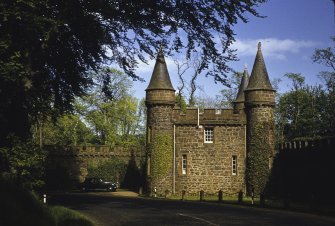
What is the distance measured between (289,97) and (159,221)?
5192cm

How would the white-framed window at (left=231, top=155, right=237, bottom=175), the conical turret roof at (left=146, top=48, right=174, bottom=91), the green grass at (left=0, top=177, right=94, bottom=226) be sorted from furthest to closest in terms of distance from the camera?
the white-framed window at (left=231, top=155, right=237, bottom=175), the conical turret roof at (left=146, top=48, right=174, bottom=91), the green grass at (left=0, top=177, right=94, bottom=226)

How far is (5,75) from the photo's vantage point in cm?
1194

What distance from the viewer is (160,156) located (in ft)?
122

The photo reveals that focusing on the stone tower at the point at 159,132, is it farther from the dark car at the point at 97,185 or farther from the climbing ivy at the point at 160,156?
the dark car at the point at 97,185

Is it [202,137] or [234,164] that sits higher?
[202,137]

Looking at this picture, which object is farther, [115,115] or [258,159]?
[115,115]

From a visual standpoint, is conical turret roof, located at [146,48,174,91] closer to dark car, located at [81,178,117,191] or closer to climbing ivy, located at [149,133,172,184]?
climbing ivy, located at [149,133,172,184]

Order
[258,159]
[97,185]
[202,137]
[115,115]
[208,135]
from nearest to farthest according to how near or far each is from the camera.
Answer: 1. [258,159]
2. [202,137]
3. [208,135]
4. [97,185]
5. [115,115]

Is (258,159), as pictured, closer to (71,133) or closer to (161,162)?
(161,162)

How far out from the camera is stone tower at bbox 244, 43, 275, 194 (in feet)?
119

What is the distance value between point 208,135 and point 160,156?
4579 mm

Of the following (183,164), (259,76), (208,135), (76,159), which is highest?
(259,76)

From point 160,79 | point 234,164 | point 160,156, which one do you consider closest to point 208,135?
point 234,164

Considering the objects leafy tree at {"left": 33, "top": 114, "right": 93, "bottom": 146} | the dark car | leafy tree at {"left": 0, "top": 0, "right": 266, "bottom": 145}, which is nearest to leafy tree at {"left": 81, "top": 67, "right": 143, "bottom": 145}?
leafy tree at {"left": 33, "top": 114, "right": 93, "bottom": 146}
